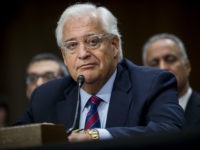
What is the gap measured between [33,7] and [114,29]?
139 inches

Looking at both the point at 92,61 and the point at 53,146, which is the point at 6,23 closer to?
the point at 92,61

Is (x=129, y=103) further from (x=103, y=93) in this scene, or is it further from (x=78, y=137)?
(x=78, y=137)

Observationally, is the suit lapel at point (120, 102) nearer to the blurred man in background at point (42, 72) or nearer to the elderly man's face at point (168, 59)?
the elderly man's face at point (168, 59)

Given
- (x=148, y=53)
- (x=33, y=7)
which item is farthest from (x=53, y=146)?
(x=33, y=7)

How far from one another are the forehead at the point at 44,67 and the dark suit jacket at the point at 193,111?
114 cm

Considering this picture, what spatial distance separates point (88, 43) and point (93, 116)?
0.37m

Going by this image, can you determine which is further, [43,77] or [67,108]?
[43,77]

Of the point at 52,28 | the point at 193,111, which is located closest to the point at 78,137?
the point at 193,111

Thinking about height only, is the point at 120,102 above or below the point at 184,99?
above

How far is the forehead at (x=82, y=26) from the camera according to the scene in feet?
7.76

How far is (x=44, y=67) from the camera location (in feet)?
12.6

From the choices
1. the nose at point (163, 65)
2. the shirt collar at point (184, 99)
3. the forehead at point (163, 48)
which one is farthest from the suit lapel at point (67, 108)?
the forehead at point (163, 48)

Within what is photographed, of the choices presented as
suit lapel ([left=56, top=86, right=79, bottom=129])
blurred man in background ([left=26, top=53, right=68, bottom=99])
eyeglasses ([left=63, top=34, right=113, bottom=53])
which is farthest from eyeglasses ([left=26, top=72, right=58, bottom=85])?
eyeglasses ([left=63, top=34, right=113, bottom=53])

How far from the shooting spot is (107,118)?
231 centimetres
